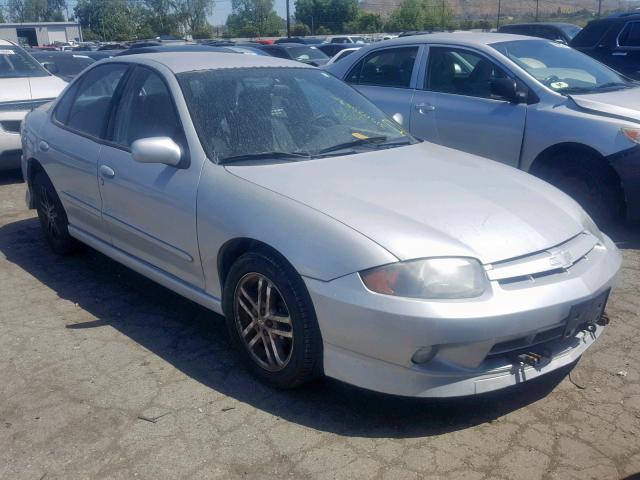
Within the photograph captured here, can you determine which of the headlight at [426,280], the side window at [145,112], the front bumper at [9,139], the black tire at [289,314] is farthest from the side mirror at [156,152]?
the front bumper at [9,139]

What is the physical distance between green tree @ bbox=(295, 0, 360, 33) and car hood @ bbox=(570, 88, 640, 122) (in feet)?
209

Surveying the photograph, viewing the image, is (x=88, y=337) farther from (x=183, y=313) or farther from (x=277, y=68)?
(x=277, y=68)

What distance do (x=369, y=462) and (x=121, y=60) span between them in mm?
3197

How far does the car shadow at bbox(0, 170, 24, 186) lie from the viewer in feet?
27.1

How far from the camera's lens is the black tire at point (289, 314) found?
124 inches

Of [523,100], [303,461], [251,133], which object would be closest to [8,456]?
[303,461]

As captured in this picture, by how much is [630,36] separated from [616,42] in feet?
0.64

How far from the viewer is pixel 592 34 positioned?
10.3 meters

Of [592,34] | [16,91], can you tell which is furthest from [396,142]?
[592,34]

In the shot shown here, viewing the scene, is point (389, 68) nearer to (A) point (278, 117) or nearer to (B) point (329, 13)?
(A) point (278, 117)

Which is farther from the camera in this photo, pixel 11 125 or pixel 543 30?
pixel 543 30

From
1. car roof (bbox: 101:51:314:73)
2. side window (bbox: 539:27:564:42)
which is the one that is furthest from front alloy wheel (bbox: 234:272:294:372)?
side window (bbox: 539:27:564:42)

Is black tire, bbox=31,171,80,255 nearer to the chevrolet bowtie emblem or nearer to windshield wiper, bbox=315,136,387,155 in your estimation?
windshield wiper, bbox=315,136,387,155

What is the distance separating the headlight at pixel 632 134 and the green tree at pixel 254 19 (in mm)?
64148
